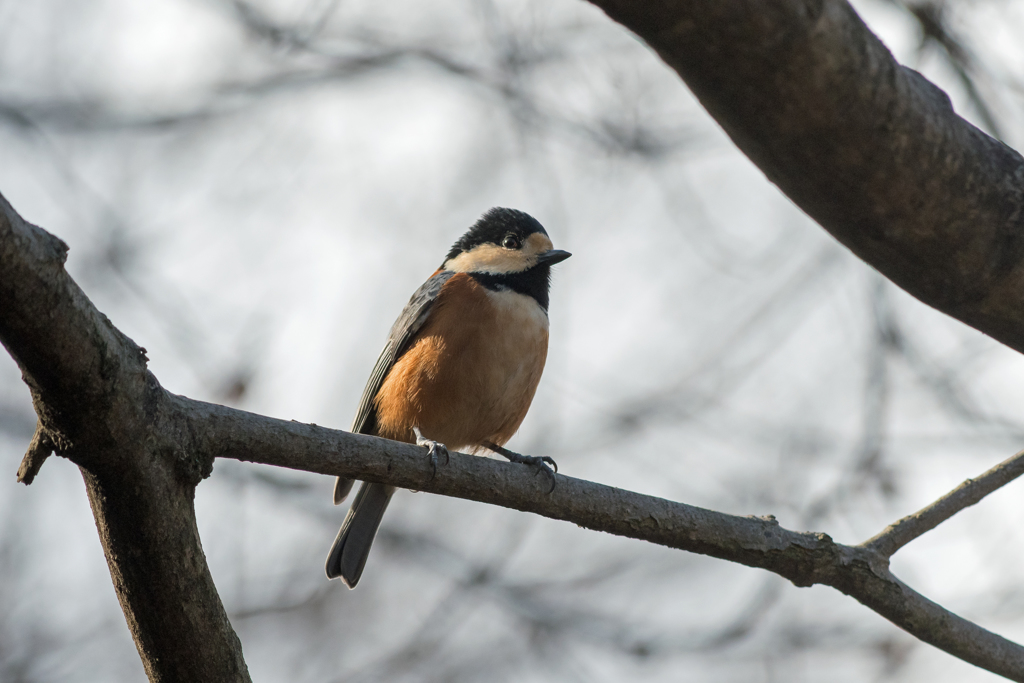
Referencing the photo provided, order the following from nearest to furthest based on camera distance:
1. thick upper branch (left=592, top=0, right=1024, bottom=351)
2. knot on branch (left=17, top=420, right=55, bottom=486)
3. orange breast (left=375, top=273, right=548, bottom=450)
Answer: thick upper branch (left=592, top=0, right=1024, bottom=351) → knot on branch (left=17, top=420, right=55, bottom=486) → orange breast (left=375, top=273, right=548, bottom=450)

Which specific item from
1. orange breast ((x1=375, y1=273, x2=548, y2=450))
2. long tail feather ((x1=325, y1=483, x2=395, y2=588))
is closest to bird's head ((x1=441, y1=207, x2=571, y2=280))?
orange breast ((x1=375, y1=273, x2=548, y2=450))

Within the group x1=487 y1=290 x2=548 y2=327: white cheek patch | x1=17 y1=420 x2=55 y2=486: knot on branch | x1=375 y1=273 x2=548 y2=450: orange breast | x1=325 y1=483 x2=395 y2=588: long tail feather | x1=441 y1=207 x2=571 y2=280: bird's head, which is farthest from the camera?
x1=441 y1=207 x2=571 y2=280: bird's head

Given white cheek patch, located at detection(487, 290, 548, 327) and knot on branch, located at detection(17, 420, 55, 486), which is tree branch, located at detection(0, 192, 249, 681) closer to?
knot on branch, located at detection(17, 420, 55, 486)

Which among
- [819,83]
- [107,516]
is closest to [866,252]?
[819,83]

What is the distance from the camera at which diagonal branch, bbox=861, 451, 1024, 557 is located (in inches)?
135

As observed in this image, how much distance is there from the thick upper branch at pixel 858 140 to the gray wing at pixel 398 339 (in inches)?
144

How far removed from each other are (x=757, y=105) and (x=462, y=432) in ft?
12.0

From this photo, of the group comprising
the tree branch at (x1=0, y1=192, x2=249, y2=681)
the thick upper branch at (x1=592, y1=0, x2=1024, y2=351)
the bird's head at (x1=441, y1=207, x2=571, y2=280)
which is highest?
the bird's head at (x1=441, y1=207, x2=571, y2=280)

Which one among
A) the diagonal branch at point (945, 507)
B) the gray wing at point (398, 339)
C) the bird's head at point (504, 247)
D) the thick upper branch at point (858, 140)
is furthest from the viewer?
the bird's head at point (504, 247)

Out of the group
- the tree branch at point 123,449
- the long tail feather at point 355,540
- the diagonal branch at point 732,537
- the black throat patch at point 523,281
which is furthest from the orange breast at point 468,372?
the tree branch at point 123,449

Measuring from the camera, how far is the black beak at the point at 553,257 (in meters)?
5.95

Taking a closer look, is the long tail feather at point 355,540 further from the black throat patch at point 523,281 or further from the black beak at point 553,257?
the black beak at point 553,257

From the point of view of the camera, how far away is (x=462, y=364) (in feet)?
17.1

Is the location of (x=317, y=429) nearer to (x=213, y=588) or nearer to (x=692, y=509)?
(x=213, y=588)
